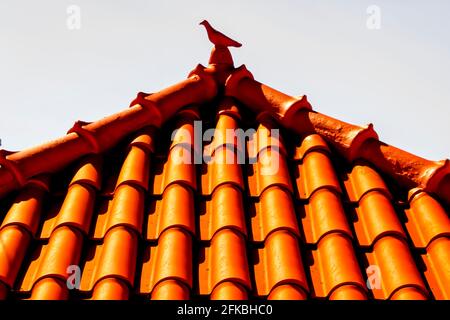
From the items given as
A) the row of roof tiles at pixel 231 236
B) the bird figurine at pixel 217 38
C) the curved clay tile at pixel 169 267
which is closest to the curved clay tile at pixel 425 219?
the row of roof tiles at pixel 231 236

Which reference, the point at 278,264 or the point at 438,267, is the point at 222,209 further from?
Result: the point at 438,267

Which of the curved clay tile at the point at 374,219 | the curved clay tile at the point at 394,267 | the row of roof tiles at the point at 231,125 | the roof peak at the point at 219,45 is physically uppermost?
the roof peak at the point at 219,45

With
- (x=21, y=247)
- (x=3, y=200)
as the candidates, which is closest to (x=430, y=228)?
(x=21, y=247)

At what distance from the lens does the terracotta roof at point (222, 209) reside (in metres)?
4.23

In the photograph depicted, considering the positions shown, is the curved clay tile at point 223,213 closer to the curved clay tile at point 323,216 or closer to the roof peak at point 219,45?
the curved clay tile at point 323,216

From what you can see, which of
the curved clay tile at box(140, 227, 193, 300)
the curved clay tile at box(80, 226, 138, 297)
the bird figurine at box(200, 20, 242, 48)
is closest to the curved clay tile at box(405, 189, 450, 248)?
the curved clay tile at box(140, 227, 193, 300)

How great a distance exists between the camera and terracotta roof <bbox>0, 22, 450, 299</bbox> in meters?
4.23

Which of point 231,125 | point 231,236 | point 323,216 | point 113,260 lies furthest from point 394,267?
point 231,125

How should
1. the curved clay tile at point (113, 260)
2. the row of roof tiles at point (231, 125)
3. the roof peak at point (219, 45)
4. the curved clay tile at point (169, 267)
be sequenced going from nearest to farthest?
the curved clay tile at point (169, 267) < the curved clay tile at point (113, 260) < the row of roof tiles at point (231, 125) < the roof peak at point (219, 45)

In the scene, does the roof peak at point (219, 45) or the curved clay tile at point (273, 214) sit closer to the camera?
the curved clay tile at point (273, 214)

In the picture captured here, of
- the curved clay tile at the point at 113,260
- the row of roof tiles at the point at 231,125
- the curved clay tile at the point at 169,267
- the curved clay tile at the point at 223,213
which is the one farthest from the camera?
the row of roof tiles at the point at 231,125

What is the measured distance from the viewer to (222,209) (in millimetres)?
4824

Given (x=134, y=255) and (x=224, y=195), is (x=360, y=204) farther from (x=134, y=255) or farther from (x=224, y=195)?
(x=134, y=255)

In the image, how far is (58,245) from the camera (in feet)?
14.8
